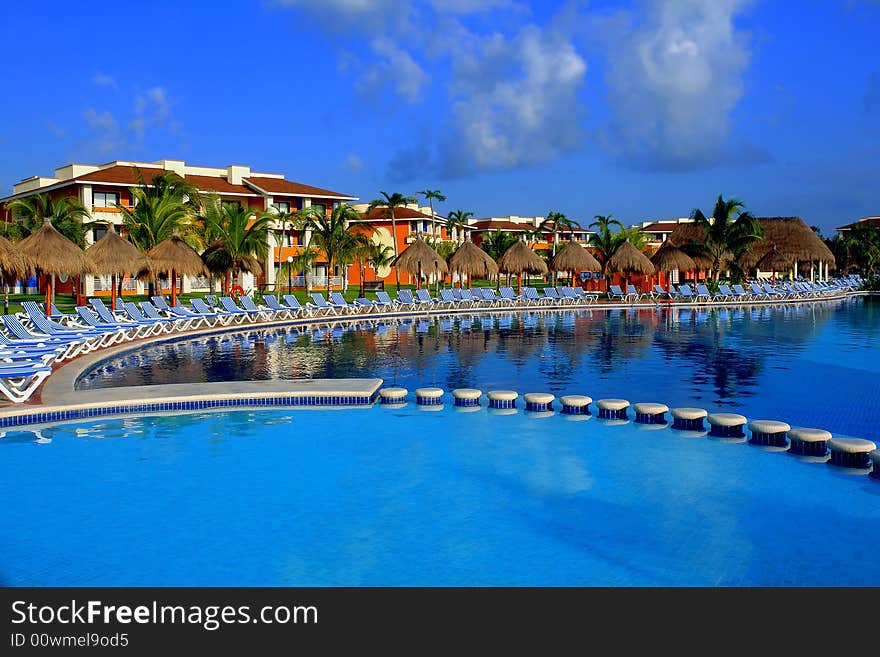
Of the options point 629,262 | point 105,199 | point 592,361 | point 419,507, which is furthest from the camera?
point 105,199

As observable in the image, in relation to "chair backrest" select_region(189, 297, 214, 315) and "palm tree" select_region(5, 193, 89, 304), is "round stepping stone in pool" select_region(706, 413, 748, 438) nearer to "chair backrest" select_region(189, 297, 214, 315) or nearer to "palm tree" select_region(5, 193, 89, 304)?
"chair backrest" select_region(189, 297, 214, 315)

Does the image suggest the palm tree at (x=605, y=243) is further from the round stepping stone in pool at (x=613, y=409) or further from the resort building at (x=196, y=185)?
the round stepping stone in pool at (x=613, y=409)

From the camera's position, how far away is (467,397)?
998 cm

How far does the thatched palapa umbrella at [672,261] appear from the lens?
3634 cm

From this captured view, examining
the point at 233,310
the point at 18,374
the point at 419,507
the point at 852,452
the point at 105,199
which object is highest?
the point at 105,199

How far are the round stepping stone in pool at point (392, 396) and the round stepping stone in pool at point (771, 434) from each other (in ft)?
14.0

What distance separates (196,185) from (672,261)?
873 inches

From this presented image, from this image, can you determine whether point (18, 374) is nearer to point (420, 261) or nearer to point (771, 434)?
point (771, 434)

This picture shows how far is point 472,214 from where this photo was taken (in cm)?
5384

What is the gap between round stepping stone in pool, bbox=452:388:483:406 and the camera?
32.7 feet

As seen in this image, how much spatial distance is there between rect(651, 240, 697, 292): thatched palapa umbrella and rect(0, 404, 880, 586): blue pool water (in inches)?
1144

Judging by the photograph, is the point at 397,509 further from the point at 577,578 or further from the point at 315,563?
the point at 577,578

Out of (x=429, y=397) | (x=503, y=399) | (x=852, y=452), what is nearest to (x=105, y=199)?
(x=429, y=397)
